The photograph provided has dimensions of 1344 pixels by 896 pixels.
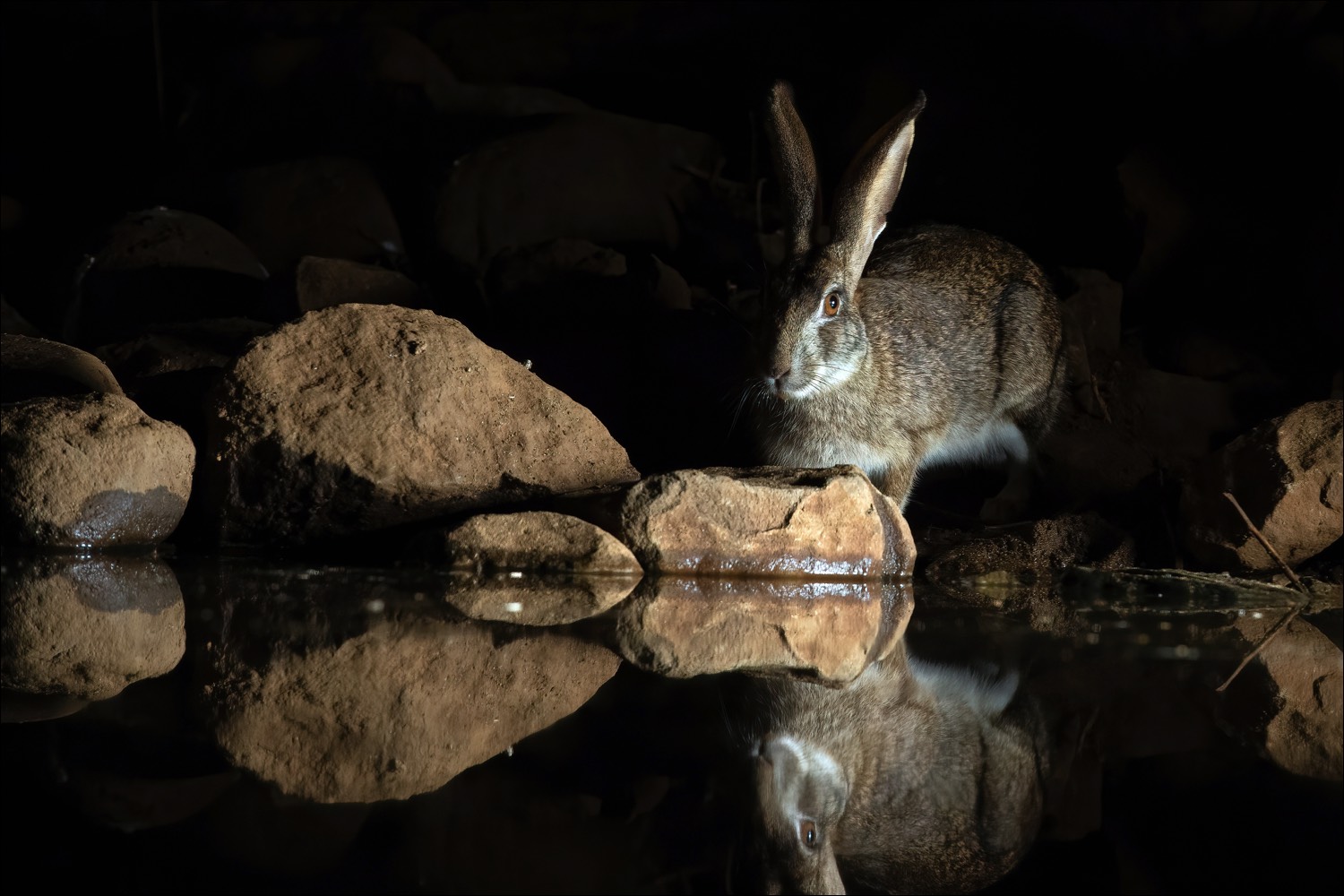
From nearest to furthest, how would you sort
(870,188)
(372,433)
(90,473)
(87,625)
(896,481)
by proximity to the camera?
(87,625)
(90,473)
(372,433)
(870,188)
(896,481)

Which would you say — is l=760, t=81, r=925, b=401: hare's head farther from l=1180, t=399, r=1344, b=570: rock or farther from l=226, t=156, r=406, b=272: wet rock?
l=226, t=156, r=406, b=272: wet rock

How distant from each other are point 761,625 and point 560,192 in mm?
5677

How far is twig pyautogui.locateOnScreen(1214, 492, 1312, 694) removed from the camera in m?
3.75

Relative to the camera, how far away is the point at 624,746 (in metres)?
2.54

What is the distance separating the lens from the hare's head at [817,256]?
5922 millimetres

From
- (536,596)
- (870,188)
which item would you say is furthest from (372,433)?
(870,188)

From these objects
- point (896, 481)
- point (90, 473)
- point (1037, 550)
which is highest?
point (90, 473)

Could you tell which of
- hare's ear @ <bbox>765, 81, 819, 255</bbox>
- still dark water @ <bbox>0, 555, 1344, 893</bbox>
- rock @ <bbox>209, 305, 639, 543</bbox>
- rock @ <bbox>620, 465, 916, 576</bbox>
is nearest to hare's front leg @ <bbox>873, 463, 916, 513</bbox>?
hare's ear @ <bbox>765, 81, 819, 255</bbox>

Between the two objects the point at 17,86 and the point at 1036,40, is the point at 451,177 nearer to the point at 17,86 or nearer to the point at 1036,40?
the point at 1036,40

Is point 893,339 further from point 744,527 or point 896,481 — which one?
point 744,527

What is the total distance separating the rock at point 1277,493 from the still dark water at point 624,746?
152 cm

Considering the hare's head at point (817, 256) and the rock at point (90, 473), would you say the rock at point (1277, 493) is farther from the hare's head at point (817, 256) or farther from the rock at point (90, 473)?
the rock at point (90, 473)

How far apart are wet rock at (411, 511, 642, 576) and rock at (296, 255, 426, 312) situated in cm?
323

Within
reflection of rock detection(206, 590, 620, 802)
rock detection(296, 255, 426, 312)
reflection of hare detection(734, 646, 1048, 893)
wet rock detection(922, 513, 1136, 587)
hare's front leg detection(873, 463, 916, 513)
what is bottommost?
rock detection(296, 255, 426, 312)
